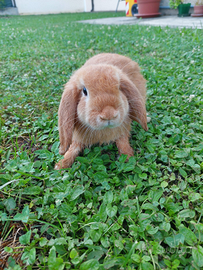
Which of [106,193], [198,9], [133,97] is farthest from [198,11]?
[106,193]

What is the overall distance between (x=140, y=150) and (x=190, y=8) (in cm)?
1021

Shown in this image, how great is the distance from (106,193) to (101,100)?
28.1 inches

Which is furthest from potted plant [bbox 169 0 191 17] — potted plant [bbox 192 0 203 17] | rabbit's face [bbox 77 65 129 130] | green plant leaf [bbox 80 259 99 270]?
green plant leaf [bbox 80 259 99 270]

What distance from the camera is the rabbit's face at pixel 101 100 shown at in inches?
58.7

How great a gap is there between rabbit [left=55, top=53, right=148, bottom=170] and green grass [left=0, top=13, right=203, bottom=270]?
A: 0.15 meters

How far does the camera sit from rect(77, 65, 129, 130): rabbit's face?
4.89ft

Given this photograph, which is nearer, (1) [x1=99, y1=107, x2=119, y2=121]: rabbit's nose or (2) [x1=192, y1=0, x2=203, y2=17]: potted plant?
(1) [x1=99, y1=107, x2=119, y2=121]: rabbit's nose

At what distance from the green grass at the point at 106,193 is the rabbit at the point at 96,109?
0.49 ft

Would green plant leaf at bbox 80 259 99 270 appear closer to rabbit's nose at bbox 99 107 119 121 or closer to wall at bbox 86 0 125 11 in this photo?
rabbit's nose at bbox 99 107 119 121

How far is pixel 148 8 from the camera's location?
10.2 meters

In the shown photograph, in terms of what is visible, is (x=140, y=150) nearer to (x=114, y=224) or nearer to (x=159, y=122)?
(x=159, y=122)

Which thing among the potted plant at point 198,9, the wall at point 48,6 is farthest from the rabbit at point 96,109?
the wall at point 48,6

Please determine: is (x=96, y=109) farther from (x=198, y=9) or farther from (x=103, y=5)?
(x=103, y=5)

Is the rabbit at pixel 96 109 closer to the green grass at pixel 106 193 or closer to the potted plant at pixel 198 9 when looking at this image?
the green grass at pixel 106 193
